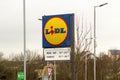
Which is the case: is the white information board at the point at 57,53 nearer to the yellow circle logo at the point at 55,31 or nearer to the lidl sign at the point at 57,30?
the lidl sign at the point at 57,30

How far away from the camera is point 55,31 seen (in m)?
14.2

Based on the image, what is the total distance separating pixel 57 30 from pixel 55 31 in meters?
0.09

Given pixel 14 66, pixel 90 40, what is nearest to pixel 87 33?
pixel 90 40

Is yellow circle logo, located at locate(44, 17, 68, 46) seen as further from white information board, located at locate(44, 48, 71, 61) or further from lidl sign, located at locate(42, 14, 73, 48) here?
white information board, located at locate(44, 48, 71, 61)

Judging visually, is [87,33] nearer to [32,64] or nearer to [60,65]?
[60,65]

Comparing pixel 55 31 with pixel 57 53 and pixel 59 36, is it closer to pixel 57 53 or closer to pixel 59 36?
pixel 59 36

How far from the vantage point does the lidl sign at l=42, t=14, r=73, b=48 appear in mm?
14016

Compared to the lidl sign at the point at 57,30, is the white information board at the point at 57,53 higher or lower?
lower

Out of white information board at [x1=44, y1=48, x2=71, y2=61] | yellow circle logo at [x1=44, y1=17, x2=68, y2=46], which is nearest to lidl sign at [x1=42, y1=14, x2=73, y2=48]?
yellow circle logo at [x1=44, y1=17, x2=68, y2=46]

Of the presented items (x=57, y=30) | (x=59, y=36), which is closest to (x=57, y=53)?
(x=59, y=36)

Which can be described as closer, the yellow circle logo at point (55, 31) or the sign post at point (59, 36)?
the sign post at point (59, 36)

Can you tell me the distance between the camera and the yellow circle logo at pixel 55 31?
554 inches

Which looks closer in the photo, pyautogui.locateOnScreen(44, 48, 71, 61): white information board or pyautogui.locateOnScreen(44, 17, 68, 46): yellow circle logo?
pyautogui.locateOnScreen(44, 17, 68, 46): yellow circle logo

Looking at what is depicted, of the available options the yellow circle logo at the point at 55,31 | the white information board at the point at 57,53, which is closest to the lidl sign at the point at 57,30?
the yellow circle logo at the point at 55,31
